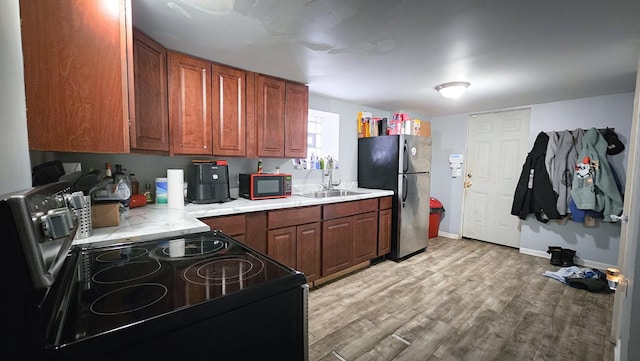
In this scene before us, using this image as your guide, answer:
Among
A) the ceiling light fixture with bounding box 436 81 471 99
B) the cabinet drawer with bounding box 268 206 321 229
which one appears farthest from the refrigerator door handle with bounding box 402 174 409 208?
the cabinet drawer with bounding box 268 206 321 229

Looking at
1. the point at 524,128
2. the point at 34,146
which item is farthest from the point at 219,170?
the point at 524,128

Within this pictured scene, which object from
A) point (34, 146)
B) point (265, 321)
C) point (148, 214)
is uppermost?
point (34, 146)

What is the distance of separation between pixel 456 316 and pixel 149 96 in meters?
2.90

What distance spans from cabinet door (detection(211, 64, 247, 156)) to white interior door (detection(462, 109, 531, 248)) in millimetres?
3709

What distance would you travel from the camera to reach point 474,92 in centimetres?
313

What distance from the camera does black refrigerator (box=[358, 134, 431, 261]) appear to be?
3.42 m

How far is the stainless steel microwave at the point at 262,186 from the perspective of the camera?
2527 millimetres

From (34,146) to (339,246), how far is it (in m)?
2.41

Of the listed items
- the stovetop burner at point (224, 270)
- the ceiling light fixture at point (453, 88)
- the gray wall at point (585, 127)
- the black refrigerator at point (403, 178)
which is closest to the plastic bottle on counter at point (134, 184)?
the stovetop burner at point (224, 270)

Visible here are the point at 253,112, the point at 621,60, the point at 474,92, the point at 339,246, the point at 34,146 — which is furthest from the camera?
the point at 474,92

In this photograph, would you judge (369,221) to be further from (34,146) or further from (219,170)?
(34,146)

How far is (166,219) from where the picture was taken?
161 centimetres

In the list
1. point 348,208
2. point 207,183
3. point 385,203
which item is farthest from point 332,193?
point 207,183

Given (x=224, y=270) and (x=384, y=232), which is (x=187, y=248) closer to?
(x=224, y=270)
